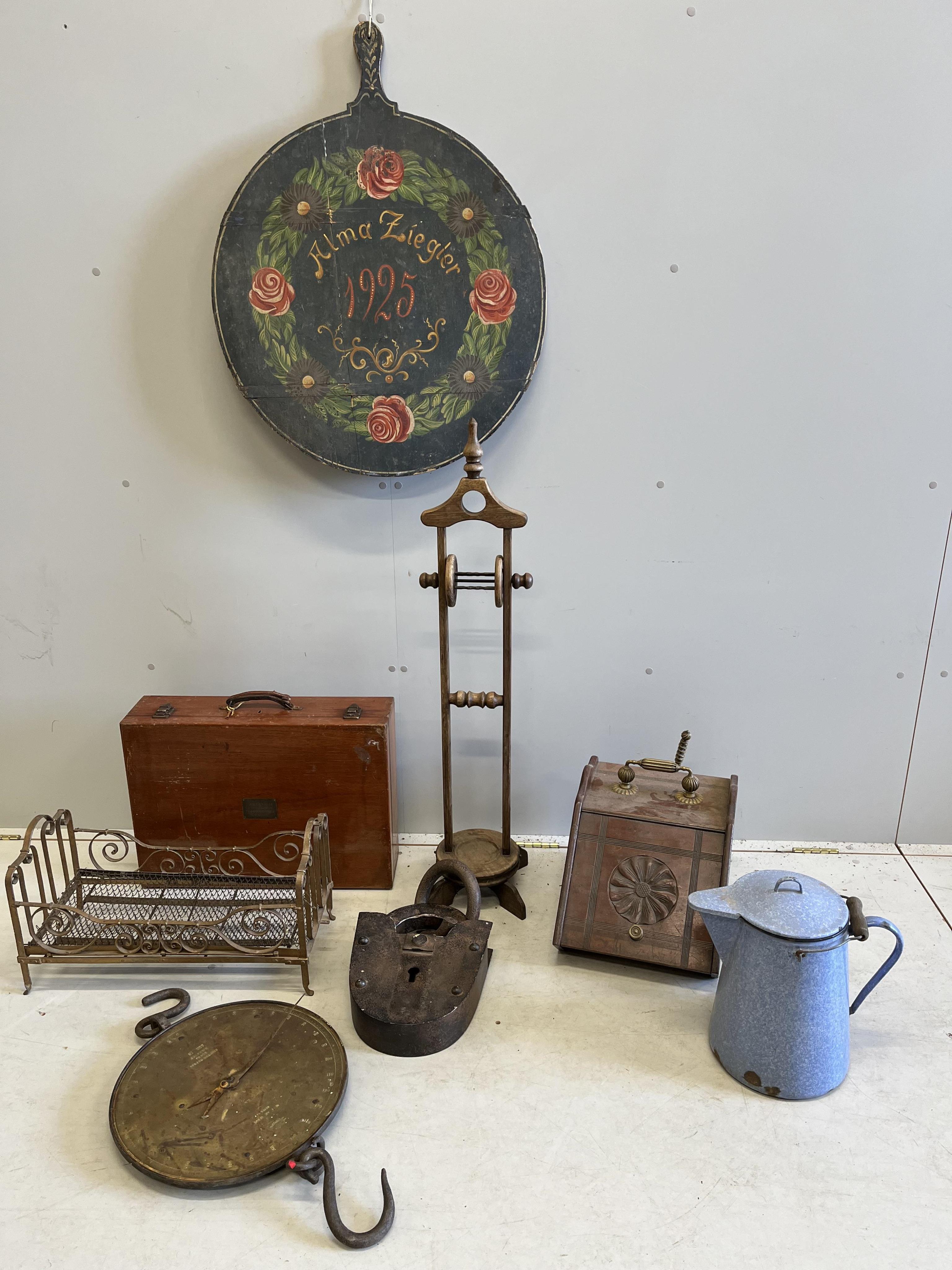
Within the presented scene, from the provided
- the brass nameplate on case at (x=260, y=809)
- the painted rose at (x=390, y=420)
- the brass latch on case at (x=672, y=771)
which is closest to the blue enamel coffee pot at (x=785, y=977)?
the brass latch on case at (x=672, y=771)

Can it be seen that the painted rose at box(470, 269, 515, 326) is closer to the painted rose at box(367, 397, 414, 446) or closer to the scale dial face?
the painted rose at box(367, 397, 414, 446)

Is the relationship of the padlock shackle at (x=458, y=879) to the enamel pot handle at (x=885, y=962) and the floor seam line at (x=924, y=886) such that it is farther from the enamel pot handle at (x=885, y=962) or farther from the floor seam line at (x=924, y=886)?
the floor seam line at (x=924, y=886)

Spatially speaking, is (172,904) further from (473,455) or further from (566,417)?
(566,417)

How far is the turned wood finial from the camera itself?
134 centimetres

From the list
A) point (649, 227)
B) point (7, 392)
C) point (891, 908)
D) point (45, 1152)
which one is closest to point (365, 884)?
point (45, 1152)

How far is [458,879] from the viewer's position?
4.92ft

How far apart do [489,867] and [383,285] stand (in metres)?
1.02

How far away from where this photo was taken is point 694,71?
4.53 ft

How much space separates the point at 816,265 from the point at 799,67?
0.98ft

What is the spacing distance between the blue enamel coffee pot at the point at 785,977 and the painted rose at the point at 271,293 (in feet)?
3.76

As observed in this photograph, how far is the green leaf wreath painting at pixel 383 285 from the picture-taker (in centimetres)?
140

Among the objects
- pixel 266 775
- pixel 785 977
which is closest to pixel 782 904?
pixel 785 977

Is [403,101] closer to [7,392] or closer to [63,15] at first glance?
[63,15]

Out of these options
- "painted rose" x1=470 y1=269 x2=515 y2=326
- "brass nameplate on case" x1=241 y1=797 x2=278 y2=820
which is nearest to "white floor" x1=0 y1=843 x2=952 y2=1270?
"brass nameplate on case" x1=241 y1=797 x2=278 y2=820
